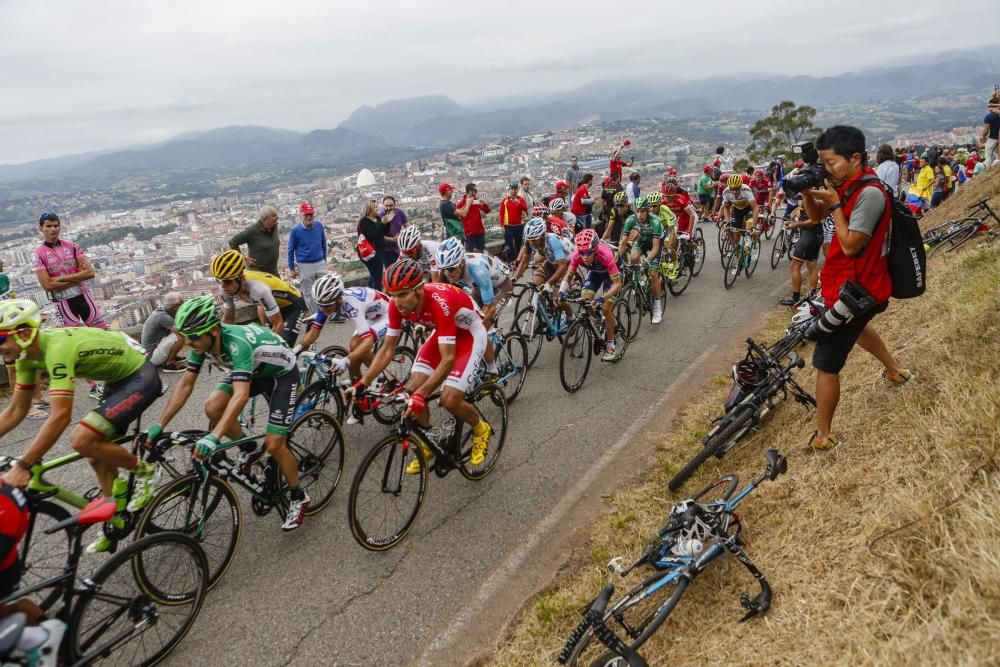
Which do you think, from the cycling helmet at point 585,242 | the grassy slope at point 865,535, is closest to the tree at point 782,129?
the cycling helmet at point 585,242

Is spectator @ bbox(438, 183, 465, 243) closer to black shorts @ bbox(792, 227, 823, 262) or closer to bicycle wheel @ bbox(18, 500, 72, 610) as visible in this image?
black shorts @ bbox(792, 227, 823, 262)

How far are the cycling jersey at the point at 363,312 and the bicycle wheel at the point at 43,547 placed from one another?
2.75 meters

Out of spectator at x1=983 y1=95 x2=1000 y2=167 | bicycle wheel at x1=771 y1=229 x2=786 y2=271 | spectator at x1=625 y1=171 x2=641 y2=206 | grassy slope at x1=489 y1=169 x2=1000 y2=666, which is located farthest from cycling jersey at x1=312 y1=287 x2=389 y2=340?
spectator at x1=983 y1=95 x2=1000 y2=167

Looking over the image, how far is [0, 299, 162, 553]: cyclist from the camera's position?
3.66m

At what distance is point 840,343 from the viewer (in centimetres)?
376

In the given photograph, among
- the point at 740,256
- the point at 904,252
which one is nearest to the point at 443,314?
the point at 904,252

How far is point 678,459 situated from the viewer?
5246 millimetres

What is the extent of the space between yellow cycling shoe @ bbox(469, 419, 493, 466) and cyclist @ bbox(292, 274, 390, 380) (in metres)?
1.55

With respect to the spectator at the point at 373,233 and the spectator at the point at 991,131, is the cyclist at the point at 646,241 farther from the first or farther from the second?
the spectator at the point at 991,131

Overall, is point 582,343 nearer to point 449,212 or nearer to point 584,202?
point 449,212

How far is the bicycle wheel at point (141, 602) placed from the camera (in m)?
3.08

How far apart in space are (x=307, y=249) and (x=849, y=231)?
841 centimetres

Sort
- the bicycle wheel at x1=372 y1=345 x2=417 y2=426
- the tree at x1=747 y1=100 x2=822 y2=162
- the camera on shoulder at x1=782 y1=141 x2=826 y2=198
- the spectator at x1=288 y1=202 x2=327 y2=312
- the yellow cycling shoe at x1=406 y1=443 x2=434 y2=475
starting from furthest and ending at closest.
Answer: the tree at x1=747 y1=100 x2=822 y2=162, the spectator at x1=288 y1=202 x2=327 y2=312, the bicycle wheel at x1=372 y1=345 x2=417 y2=426, the yellow cycling shoe at x1=406 y1=443 x2=434 y2=475, the camera on shoulder at x1=782 y1=141 x2=826 y2=198

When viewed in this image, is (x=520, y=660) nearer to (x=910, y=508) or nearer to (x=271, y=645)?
(x=271, y=645)
